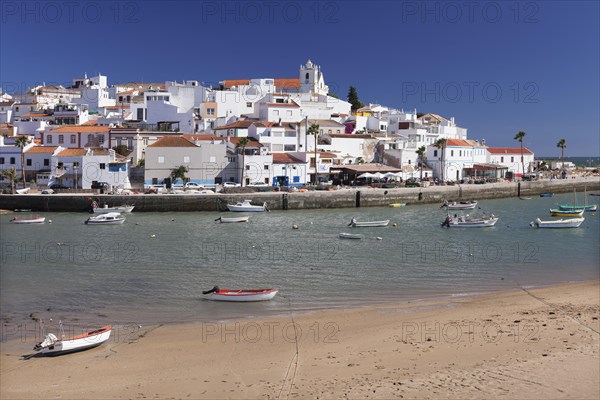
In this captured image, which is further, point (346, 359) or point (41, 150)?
point (41, 150)

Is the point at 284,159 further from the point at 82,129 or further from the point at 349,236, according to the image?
the point at 349,236

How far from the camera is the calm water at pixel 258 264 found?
18.2 m

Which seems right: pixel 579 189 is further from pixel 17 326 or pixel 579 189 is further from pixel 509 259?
pixel 17 326

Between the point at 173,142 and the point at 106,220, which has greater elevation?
the point at 173,142

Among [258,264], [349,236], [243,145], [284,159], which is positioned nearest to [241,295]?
[258,264]

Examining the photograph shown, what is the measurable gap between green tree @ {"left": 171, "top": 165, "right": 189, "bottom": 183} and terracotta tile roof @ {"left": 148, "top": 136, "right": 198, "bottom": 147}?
2.15 metres

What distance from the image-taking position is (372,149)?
66.4 meters

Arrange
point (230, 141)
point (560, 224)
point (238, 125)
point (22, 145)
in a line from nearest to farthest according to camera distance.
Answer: point (560, 224), point (22, 145), point (230, 141), point (238, 125)

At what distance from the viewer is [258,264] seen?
24266 millimetres

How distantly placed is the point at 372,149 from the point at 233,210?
1042 inches

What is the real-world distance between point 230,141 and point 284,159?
5.87 meters

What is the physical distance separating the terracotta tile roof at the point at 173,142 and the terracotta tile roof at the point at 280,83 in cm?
2929

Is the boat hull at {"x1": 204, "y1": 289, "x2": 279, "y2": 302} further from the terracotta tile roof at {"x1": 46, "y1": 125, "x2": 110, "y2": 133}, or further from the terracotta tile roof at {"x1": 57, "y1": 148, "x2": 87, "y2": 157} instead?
the terracotta tile roof at {"x1": 46, "y1": 125, "x2": 110, "y2": 133}

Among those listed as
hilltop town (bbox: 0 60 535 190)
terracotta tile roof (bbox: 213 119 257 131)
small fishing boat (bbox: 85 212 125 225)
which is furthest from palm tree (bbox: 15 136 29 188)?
terracotta tile roof (bbox: 213 119 257 131)
